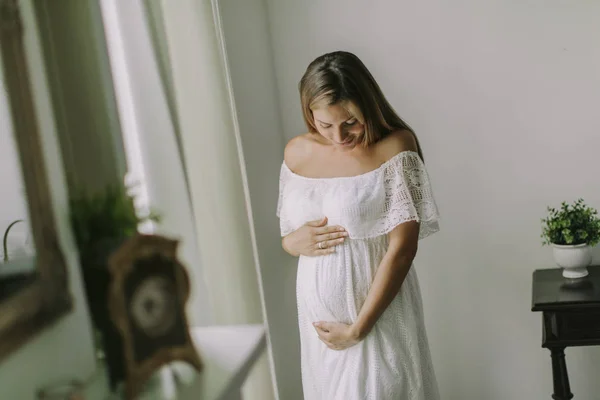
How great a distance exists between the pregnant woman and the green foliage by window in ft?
4.15

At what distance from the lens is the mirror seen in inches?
13.9

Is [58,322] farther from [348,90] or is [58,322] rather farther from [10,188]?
[348,90]

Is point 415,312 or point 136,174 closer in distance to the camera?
point 136,174

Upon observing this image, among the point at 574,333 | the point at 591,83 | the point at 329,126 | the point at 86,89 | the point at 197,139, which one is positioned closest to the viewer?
the point at 86,89

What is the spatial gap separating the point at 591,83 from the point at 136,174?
1981mm

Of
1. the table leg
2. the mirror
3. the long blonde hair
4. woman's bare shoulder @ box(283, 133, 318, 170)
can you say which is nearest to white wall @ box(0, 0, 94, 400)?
the mirror

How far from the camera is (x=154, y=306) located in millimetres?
442

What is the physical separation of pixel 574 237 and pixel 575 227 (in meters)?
0.03

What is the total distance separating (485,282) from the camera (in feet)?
7.64

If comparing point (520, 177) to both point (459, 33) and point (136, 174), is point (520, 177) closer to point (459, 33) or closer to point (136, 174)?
point (459, 33)

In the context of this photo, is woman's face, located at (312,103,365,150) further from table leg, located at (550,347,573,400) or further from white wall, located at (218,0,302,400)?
table leg, located at (550,347,573,400)

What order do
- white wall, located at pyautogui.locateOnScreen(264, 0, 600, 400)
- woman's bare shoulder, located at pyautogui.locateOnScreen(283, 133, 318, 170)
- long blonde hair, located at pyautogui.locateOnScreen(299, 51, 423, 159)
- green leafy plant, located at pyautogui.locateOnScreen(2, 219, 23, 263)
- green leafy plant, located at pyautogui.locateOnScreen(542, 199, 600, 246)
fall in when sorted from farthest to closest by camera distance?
white wall, located at pyautogui.locateOnScreen(264, 0, 600, 400) → green leafy plant, located at pyautogui.locateOnScreen(542, 199, 600, 246) → woman's bare shoulder, located at pyautogui.locateOnScreen(283, 133, 318, 170) → long blonde hair, located at pyautogui.locateOnScreen(299, 51, 423, 159) → green leafy plant, located at pyautogui.locateOnScreen(2, 219, 23, 263)

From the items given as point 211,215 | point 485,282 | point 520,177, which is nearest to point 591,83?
point 520,177

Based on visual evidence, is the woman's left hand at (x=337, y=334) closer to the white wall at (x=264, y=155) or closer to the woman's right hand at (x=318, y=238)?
the woman's right hand at (x=318, y=238)
